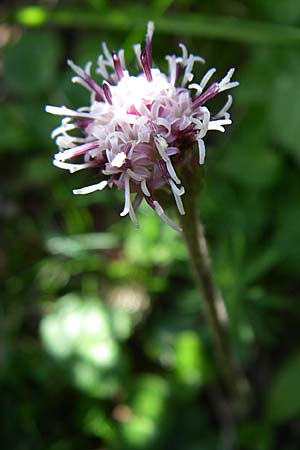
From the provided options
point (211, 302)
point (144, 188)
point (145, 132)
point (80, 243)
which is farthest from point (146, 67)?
point (80, 243)

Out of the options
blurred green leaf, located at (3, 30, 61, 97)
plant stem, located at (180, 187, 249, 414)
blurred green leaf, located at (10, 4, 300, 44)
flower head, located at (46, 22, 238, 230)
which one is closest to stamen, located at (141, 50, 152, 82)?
flower head, located at (46, 22, 238, 230)

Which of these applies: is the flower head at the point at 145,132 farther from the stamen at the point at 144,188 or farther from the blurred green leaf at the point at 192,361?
the blurred green leaf at the point at 192,361

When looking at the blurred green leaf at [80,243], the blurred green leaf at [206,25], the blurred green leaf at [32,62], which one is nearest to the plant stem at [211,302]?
the blurred green leaf at [80,243]

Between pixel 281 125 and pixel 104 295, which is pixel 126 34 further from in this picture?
pixel 104 295

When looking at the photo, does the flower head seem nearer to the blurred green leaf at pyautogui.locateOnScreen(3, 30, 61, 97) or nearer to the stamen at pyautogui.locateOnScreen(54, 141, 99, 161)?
the stamen at pyautogui.locateOnScreen(54, 141, 99, 161)

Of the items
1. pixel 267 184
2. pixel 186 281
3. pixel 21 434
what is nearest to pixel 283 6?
pixel 267 184
